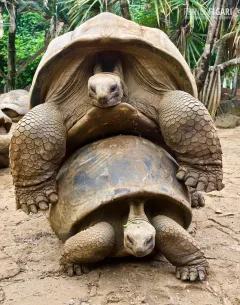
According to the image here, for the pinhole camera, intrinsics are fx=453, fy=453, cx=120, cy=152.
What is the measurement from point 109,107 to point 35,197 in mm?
684

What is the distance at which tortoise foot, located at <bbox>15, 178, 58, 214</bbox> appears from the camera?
2654 mm

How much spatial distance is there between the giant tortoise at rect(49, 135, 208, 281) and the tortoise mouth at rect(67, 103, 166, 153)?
0.25 ft

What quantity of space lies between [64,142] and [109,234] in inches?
24.2

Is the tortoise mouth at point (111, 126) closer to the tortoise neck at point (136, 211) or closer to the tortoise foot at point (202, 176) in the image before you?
the tortoise foot at point (202, 176)

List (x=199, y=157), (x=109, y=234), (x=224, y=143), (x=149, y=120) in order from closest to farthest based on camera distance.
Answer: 1. (x=109, y=234)
2. (x=199, y=157)
3. (x=149, y=120)
4. (x=224, y=143)

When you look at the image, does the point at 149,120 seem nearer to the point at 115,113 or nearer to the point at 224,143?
the point at 115,113


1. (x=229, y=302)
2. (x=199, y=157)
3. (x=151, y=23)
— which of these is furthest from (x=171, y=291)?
(x=151, y=23)

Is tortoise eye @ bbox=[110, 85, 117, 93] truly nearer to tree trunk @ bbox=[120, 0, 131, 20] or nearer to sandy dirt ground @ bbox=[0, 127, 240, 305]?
sandy dirt ground @ bbox=[0, 127, 240, 305]

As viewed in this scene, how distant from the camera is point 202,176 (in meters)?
2.62

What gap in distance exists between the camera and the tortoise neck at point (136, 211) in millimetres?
2410

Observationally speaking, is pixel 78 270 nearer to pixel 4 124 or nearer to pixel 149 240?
pixel 149 240

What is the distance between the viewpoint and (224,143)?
23.4 ft

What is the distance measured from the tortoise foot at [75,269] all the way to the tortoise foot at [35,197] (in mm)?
364

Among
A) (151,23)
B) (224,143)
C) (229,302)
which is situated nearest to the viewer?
(229,302)
